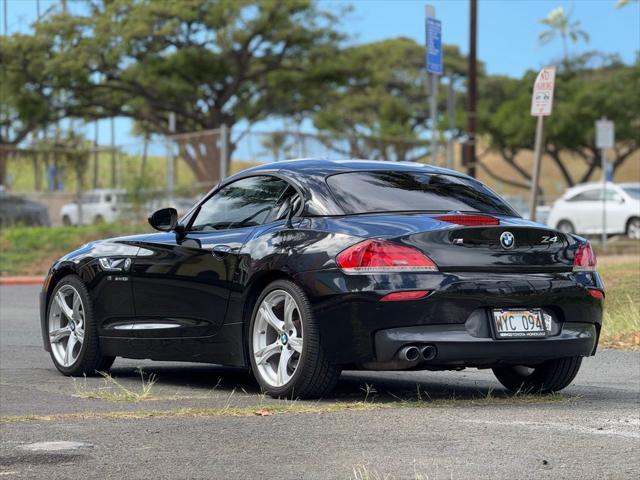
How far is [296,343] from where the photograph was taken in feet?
26.9

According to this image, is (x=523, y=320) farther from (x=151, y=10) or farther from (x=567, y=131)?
(x=567, y=131)

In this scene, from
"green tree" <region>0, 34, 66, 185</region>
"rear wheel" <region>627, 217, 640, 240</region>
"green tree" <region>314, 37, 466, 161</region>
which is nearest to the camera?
"rear wheel" <region>627, 217, 640, 240</region>

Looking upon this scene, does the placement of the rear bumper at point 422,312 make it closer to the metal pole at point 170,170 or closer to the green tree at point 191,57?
the metal pole at point 170,170

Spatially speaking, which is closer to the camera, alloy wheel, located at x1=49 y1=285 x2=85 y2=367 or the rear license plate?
the rear license plate

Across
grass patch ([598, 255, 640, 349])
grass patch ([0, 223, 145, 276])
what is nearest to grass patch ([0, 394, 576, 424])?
grass patch ([598, 255, 640, 349])

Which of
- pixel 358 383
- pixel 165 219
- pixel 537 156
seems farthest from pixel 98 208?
pixel 358 383

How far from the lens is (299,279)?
8.10 m

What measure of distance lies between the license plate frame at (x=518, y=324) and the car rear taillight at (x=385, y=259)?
50cm

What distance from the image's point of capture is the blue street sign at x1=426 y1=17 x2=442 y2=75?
850 inches

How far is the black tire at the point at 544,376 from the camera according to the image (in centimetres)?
884

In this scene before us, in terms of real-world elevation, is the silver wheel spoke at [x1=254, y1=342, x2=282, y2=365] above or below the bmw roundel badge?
below

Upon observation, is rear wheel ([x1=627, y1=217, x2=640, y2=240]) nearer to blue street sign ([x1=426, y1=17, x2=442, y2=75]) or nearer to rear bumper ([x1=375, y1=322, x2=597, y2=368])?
blue street sign ([x1=426, y1=17, x2=442, y2=75])

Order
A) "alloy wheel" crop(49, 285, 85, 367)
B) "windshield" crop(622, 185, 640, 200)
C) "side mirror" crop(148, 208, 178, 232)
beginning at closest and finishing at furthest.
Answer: "side mirror" crop(148, 208, 178, 232), "alloy wheel" crop(49, 285, 85, 367), "windshield" crop(622, 185, 640, 200)

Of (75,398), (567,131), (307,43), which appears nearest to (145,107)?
(307,43)
